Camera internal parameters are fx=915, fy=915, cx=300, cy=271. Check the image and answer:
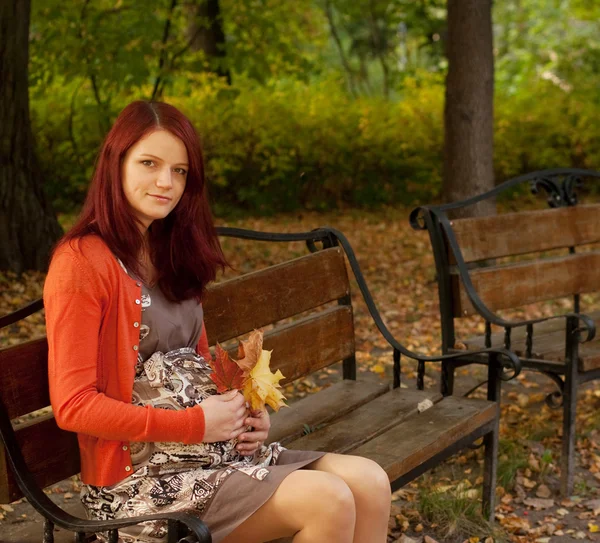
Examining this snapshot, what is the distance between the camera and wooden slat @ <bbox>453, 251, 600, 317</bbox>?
433 cm

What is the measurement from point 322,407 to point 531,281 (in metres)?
1.63

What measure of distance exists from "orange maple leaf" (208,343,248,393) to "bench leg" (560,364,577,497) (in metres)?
2.06

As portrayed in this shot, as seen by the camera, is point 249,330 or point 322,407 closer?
point 249,330

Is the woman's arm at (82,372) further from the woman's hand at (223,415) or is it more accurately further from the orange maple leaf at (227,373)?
the orange maple leaf at (227,373)

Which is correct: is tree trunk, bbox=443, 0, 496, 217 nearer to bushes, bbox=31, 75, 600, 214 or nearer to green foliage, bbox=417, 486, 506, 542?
bushes, bbox=31, 75, 600, 214

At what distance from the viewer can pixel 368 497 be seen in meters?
2.38

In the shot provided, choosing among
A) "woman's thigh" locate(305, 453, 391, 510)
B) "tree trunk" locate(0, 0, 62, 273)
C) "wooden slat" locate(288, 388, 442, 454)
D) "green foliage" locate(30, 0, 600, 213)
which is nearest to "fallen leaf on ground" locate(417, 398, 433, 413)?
"wooden slat" locate(288, 388, 442, 454)

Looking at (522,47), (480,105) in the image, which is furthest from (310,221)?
(522,47)

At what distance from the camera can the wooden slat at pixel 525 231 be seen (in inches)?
170

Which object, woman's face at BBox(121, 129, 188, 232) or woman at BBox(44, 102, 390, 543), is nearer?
woman at BBox(44, 102, 390, 543)

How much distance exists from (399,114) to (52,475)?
1159 centimetres

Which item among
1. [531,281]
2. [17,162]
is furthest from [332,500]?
[17,162]

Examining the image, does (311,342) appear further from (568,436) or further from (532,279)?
(532,279)

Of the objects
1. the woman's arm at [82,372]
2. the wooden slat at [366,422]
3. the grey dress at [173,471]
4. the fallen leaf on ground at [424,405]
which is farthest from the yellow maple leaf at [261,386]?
the fallen leaf on ground at [424,405]
